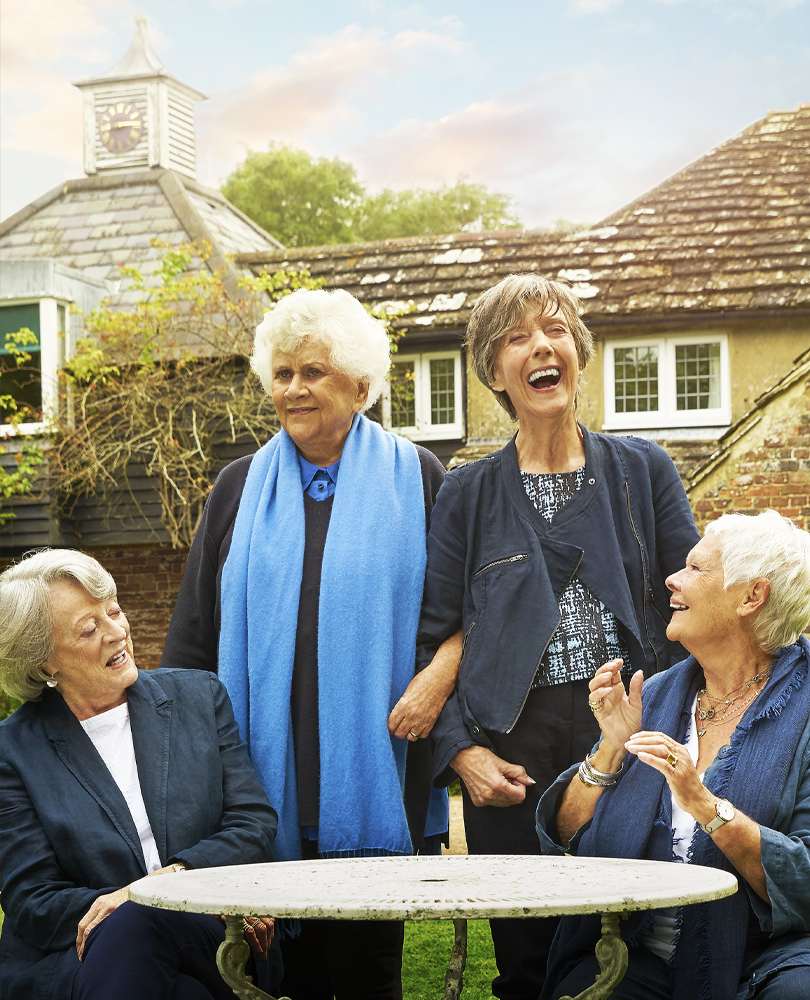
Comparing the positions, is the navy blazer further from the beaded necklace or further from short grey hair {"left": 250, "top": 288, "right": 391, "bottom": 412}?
the beaded necklace

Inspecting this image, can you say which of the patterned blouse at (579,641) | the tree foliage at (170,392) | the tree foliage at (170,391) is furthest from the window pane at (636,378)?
the patterned blouse at (579,641)

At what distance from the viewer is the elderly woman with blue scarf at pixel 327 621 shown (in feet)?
9.97

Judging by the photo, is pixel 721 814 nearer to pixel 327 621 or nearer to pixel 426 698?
pixel 426 698

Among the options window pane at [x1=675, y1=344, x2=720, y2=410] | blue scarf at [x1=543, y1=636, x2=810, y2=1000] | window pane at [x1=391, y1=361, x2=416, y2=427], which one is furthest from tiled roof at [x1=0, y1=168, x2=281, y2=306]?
blue scarf at [x1=543, y1=636, x2=810, y2=1000]

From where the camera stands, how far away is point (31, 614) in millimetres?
2834

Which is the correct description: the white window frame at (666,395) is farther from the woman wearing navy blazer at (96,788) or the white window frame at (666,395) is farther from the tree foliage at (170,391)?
the woman wearing navy blazer at (96,788)

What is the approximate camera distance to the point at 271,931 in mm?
2750

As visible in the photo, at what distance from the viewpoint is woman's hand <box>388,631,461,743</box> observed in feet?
9.64

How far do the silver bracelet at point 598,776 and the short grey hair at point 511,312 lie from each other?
0.98 meters

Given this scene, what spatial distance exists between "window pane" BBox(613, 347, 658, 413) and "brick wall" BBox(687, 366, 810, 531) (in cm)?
237

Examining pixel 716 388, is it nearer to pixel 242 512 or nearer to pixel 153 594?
pixel 153 594

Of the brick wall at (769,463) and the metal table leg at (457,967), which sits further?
the brick wall at (769,463)

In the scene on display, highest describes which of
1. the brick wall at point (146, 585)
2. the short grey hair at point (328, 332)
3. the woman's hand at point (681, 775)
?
the short grey hair at point (328, 332)

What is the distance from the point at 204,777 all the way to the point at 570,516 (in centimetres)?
114
